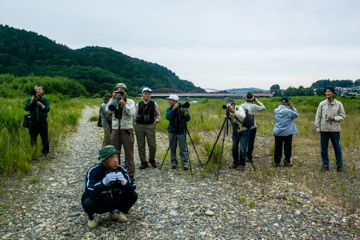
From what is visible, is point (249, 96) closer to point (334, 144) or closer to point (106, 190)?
point (334, 144)

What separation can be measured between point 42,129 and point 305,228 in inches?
242

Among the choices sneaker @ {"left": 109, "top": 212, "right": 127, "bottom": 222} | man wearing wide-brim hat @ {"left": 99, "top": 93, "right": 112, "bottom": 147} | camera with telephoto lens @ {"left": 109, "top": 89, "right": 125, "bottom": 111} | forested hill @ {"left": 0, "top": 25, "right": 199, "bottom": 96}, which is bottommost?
sneaker @ {"left": 109, "top": 212, "right": 127, "bottom": 222}

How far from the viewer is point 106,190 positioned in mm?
3551

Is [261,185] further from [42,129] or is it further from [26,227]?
[42,129]

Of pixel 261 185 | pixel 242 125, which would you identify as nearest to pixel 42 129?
pixel 242 125

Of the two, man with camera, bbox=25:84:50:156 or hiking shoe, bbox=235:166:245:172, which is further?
man with camera, bbox=25:84:50:156

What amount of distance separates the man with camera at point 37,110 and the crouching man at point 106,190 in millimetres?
3752

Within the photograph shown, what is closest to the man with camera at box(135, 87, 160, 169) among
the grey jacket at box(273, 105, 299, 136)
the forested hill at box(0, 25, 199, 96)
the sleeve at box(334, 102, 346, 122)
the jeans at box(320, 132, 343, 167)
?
the grey jacket at box(273, 105, 299, 136)

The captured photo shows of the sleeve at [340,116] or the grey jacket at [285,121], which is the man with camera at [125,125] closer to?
the grey jacket at [285,121]

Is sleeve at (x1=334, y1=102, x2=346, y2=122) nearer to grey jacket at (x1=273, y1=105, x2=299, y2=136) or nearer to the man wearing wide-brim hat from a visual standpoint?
grey jacket at (x1=273, y1=105, x2=299, y2=136)

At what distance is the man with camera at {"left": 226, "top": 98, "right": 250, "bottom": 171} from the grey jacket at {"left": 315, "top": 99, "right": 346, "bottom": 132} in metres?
1.59

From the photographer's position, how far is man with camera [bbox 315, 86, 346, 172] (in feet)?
19.3

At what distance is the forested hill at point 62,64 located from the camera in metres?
83.0

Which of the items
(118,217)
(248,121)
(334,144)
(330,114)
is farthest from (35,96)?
(334,144)
